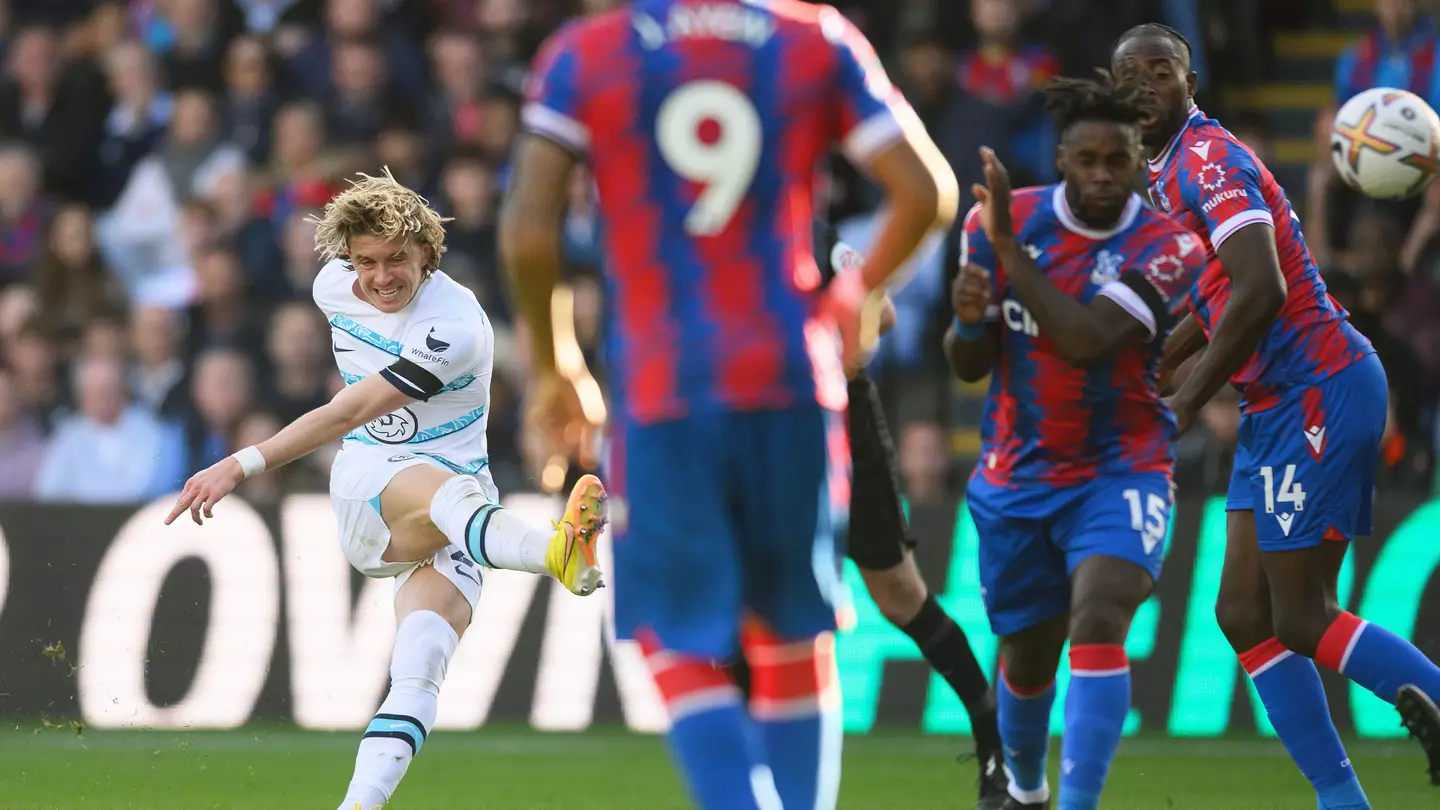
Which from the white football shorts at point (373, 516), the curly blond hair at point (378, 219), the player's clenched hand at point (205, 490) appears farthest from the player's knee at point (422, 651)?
the curly blond hair at point (378, 219)

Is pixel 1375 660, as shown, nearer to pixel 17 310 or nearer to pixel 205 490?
pixel 205 490

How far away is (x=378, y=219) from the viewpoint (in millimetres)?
6012

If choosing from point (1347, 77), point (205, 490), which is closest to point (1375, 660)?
point (205, 490)

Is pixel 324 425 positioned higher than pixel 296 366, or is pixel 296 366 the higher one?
pixel 324 425

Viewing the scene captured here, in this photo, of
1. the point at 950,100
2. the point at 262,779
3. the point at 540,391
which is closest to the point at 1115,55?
the point at 540,391

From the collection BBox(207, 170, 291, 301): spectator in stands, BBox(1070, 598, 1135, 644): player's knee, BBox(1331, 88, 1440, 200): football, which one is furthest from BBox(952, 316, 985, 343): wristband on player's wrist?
BBox(207, 170, 291, 301): spectator in stands

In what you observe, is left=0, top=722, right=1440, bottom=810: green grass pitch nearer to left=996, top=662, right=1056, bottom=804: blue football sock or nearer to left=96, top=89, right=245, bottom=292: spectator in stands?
left=996, top=662, right=1056, bottom=804: blue football sock

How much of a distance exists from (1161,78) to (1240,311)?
0.83 m

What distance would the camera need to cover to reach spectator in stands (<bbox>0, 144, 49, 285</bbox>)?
44.6ft

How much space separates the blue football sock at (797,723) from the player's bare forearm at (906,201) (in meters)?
0.79

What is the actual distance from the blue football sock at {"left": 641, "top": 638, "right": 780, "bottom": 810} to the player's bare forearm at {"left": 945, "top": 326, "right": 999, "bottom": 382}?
2.14 meters

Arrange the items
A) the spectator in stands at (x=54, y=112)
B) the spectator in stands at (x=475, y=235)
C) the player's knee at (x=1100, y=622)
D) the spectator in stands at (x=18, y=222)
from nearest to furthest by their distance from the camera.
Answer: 1. the player's knee at (x=1100, y=622)
2. the spectator in stands at (x=475, y=235)
3. the spectator in stands at (x=18, y=222)
4. the spectator in stands at (x=54, y=112)

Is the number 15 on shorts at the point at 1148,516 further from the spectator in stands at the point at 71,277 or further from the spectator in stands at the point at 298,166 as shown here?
the spectator in stands at the point at 71,277

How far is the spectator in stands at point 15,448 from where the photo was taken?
1227cm
